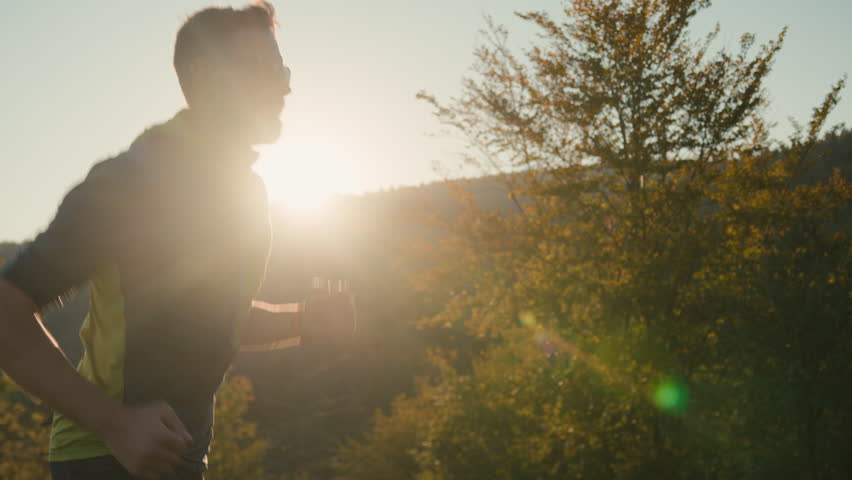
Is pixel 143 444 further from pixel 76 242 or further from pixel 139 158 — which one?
pixel 139 158

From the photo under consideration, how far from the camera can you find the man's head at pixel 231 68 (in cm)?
110

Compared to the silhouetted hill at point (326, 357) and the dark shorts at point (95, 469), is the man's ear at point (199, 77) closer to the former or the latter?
the dark shorts at point (95, 469)

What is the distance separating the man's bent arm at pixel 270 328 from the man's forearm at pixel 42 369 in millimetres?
781

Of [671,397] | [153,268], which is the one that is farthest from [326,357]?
[153,268]

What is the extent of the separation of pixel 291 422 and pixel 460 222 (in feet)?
52.0

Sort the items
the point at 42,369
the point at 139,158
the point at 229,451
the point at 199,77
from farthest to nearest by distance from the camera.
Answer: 1. the point at 229,451
2. the point at 199,77
3. the point at 139,158
4. the point at 42,369

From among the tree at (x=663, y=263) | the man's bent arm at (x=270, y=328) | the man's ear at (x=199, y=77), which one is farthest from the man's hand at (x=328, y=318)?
the tree at (x=663, y=263)

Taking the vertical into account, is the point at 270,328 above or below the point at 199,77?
below

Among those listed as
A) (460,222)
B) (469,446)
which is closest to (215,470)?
(469,446)

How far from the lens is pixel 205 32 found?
1.10 m

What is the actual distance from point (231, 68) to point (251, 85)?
0.16 feet

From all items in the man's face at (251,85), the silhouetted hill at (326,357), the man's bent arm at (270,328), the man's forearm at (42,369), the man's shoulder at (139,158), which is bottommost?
the silhouetted hill at (326,357)

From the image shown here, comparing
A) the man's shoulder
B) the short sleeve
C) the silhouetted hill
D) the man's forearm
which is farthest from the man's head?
the silhouetted hill

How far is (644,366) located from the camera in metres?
4.76
